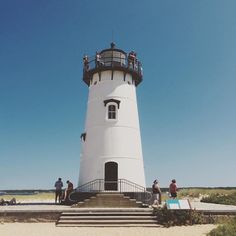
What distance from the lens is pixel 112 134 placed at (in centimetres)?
1964

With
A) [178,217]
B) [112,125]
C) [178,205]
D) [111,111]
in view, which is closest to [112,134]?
[112,125]

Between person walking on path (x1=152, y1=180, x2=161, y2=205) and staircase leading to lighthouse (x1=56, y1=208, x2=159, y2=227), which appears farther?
person walking on path (x1=152, y1=180, x2=161, y2=205)

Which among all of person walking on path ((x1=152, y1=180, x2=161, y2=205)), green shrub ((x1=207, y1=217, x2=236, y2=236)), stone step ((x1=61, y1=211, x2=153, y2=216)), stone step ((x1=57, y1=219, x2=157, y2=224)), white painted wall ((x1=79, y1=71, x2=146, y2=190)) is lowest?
green shrub ((x1=207, y1=217, x2=236, y2=236))

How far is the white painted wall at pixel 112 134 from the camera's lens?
19203mm

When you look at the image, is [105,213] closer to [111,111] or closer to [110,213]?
[110,213]

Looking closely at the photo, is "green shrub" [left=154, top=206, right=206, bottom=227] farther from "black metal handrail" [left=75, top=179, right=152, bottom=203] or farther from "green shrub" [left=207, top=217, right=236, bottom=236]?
"black metal handrail" [left=75, top=179, right=152, bottom=203]

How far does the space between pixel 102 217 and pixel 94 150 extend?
6395 mm

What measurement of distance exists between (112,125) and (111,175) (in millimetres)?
3207

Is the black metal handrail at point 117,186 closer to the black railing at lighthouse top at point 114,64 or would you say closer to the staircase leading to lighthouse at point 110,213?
the staircase leading to lighthouse at point 110,213

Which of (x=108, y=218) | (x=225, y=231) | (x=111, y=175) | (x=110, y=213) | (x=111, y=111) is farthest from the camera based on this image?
(x=111, y=111)

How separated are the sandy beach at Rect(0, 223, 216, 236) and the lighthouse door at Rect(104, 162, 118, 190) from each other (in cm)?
620

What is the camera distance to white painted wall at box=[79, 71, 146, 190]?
19203 mm

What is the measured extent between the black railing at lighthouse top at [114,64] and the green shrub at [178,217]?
1061cm

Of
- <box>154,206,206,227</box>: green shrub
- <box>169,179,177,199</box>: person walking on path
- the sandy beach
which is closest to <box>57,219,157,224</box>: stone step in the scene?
<box>154,206,206,227</box>: green shrub
